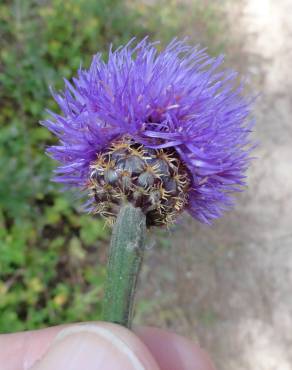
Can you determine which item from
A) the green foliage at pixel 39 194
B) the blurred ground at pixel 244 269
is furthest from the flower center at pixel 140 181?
the blurred ground at pixel 244 269

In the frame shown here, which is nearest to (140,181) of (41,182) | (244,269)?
(41,182)

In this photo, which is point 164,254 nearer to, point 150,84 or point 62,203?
point 62,203

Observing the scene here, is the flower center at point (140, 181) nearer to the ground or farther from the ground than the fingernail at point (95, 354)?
farther from the ground

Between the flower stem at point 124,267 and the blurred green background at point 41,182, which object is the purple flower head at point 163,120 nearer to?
the flower stem at point 124,267

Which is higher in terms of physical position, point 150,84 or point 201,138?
point 150,84

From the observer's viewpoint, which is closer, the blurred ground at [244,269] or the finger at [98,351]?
the finger at [98,351]

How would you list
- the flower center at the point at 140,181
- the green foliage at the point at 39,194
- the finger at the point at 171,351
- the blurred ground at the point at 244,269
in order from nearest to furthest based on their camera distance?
the flower center at the point at 140,181, the finger at the point at 171,351, the green foliage at the point at 39,194, the blurred ground at the point at 244,269

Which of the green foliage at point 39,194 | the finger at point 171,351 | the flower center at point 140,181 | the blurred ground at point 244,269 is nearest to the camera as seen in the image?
the flower center at point 140,181

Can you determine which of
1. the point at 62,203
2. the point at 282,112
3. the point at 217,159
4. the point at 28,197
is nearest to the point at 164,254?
the point at 62,203
